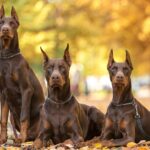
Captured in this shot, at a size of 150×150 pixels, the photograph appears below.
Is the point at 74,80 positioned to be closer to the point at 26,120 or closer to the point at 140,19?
the point at 140,19

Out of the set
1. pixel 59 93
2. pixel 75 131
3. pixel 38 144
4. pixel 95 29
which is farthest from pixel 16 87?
pixel 95 29

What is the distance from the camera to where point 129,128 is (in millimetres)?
10344

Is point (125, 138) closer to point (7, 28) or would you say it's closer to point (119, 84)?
point (119, 84)

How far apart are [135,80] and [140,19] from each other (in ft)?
94.1

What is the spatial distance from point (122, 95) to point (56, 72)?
1141mm

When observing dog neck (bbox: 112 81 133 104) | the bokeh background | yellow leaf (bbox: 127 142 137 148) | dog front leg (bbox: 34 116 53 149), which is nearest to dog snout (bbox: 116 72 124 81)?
dog neck (bbox: 112 81 133 104)

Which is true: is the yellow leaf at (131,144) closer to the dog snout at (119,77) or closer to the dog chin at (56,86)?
the dog snout at (119,77)

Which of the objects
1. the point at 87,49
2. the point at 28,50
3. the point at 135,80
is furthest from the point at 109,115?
the point at 135,80

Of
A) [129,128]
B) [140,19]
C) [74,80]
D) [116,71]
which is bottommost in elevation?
[129,128]

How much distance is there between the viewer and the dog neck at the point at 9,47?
1091cm

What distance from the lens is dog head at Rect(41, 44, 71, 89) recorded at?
10.2 meters

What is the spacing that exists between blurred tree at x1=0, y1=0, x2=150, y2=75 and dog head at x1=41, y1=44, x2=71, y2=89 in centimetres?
1888

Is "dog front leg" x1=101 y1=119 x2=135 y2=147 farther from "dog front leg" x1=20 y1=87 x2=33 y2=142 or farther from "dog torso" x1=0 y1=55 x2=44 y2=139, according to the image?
"dog torso" x1=0 y1=55 x2=44 y2=139

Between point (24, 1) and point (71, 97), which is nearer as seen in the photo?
point (71, 97)
